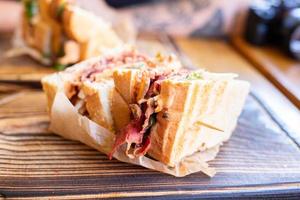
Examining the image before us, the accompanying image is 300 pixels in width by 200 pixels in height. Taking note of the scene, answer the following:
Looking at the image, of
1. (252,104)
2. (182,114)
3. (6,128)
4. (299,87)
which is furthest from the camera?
(299,87)

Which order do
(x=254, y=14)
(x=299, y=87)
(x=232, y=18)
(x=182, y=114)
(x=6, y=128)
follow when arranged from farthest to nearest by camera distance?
(x=232, y=18) → (x=254, y=14) → (x=299, y=87) → (x=6, y=128) → (x=182, y=114)

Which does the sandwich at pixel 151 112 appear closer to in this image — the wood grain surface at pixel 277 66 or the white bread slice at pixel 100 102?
the white bread slice at pixel 100 102

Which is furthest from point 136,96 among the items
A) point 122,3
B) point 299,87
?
point 122,3

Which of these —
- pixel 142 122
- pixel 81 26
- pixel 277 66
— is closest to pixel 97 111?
pixel 142 122

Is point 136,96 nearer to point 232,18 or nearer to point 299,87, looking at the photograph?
point 299,87

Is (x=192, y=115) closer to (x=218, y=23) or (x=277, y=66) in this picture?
(x=277, y=66)

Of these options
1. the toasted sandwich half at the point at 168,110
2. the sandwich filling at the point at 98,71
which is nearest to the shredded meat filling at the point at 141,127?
the toasted sandwich half at the point at 168,110

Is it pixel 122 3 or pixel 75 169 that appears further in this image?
pixel 122 3

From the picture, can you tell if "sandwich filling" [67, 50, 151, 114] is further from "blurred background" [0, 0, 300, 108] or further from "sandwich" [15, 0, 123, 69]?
"blurred background" [0, 0, 300, 108]

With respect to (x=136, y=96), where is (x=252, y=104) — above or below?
below
